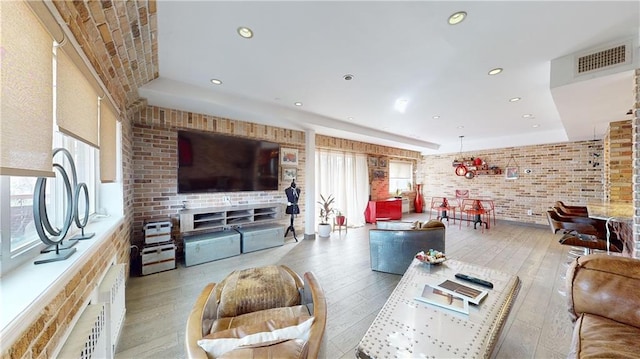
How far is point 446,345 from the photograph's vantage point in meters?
1.12

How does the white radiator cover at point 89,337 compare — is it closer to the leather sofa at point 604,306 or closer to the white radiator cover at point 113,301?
the white radiator cover at point 113,301

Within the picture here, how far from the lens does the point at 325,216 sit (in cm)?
521

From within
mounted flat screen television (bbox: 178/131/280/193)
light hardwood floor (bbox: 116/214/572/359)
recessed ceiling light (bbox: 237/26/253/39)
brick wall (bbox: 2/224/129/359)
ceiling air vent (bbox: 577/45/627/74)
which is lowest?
light hardwood floor (bbox: 116/214/572/359)

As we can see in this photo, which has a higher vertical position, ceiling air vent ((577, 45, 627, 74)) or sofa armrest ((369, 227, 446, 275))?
ceiling air vent ((577, 45, 627, 74))

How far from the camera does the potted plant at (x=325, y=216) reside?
480 centimetres

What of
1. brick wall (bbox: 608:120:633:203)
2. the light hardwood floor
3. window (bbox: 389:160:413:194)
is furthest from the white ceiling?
window (bbox: 389:160:413:194)

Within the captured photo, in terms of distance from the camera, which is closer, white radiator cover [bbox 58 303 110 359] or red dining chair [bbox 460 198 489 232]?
white radiator cover [bbox 58 303 110 359]

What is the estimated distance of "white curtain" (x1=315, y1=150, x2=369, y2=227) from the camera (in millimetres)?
5605

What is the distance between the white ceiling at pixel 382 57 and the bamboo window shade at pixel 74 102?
0.67m

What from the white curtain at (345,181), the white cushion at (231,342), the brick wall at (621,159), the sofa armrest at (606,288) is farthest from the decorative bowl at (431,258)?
the brick wall at (621,159)

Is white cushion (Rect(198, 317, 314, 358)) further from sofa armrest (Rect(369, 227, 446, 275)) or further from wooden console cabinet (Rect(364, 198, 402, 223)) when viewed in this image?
wooden console cabinet (Rect(364, 198, 402, 223))

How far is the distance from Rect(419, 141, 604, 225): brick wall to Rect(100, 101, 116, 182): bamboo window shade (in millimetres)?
8492

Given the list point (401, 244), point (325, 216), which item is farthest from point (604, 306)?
point (325, 216)

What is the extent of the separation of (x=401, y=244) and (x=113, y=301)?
2.89 metres
